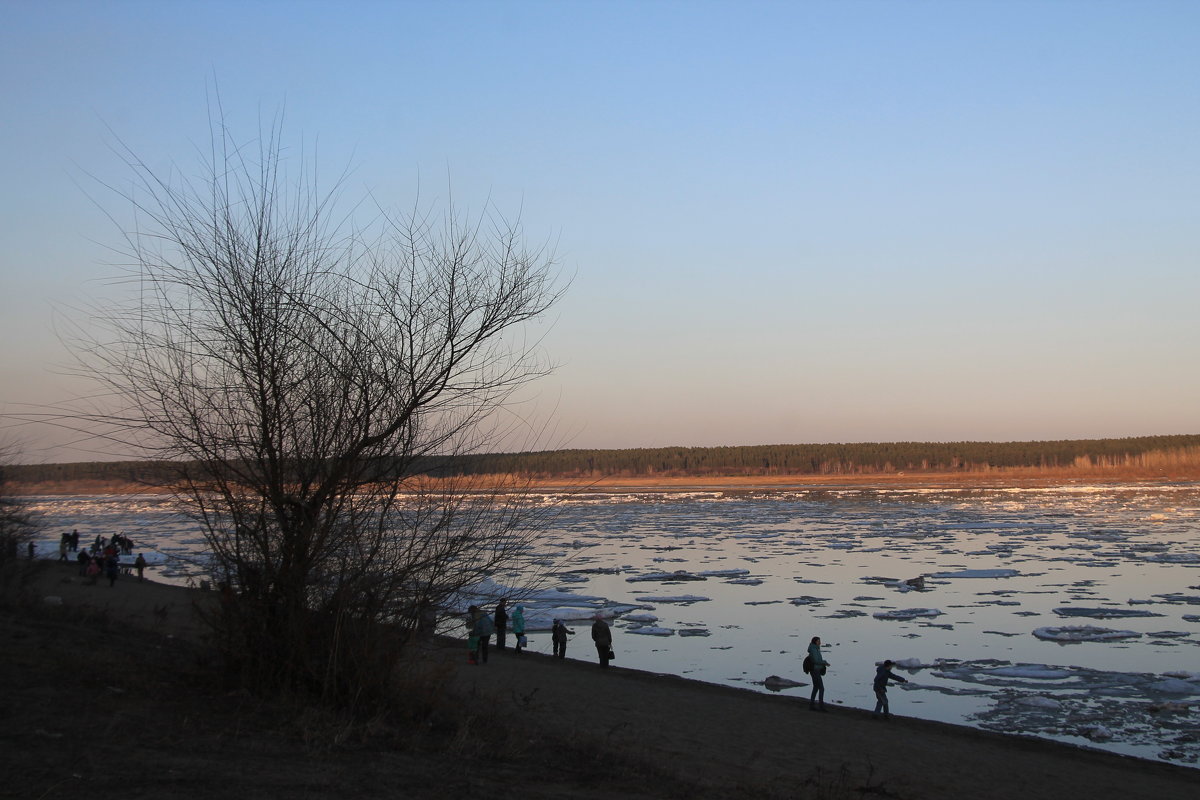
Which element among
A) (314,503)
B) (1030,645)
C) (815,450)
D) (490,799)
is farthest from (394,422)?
(815,450)

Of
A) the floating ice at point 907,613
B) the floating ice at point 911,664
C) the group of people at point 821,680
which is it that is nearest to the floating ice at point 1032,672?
the floating ice at point 911,664

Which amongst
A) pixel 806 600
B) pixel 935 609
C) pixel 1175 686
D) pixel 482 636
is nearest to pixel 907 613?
pixel 935 609

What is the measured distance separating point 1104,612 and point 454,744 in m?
21.9

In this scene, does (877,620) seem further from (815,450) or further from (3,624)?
(815,450)

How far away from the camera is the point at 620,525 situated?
2447 inches

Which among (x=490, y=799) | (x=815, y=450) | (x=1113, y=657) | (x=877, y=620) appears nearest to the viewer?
(x=490, y=799)

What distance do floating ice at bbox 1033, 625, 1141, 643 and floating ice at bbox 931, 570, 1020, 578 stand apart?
33.2 ft

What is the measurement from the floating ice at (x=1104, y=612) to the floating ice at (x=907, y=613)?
312 cm

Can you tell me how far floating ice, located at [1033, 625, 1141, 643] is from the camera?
22.0 meters

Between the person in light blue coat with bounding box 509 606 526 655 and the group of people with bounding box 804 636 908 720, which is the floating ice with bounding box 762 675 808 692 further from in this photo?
the person in light blue coat with bounding box 509 606 526 655

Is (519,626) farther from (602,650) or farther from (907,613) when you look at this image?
(907,613)

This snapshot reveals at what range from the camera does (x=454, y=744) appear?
8.95 metres

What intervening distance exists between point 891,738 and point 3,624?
41.5 feet

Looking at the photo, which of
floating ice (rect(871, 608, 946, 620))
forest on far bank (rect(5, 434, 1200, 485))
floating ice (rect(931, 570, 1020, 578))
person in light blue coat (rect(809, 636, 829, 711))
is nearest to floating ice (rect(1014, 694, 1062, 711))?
person in light blue coat (rect(809, 636, 829, 711))
